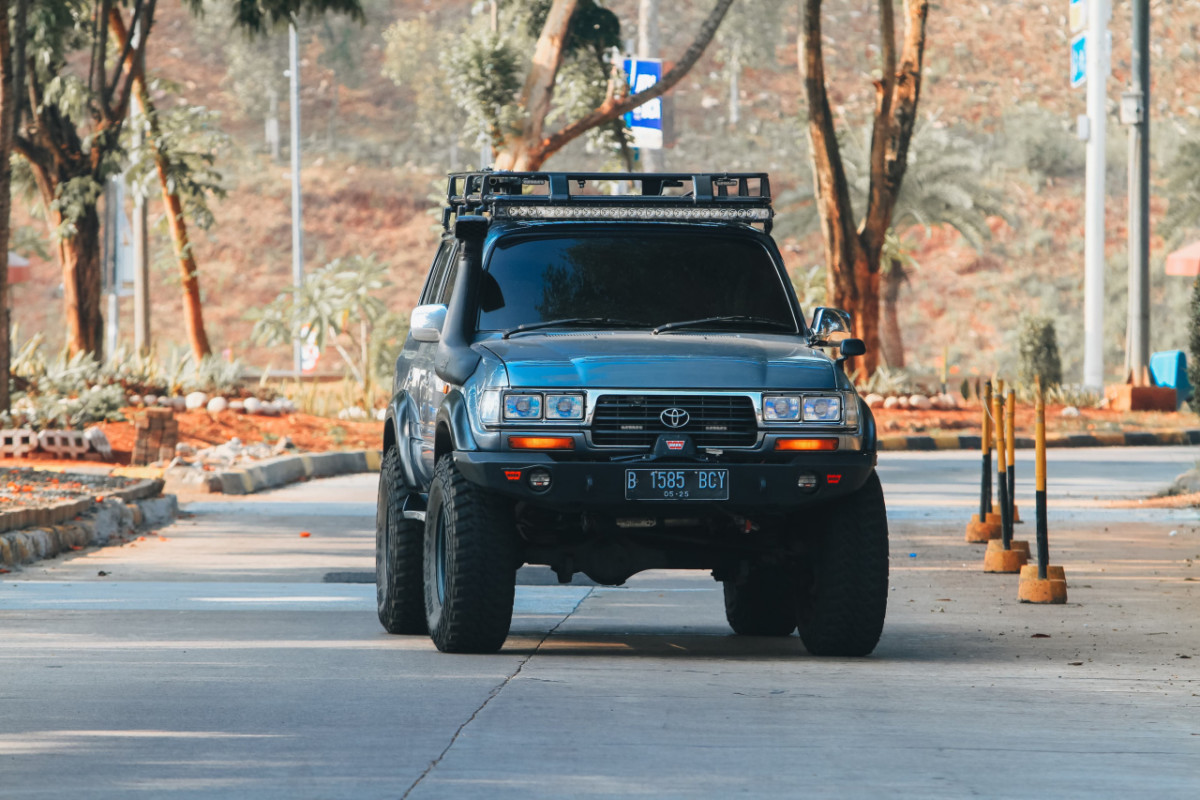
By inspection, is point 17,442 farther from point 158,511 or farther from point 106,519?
point 106,519

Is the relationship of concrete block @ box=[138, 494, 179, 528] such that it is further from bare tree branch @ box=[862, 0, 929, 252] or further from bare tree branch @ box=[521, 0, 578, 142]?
bare tree branch @ box=[862, 0, 929, 252]

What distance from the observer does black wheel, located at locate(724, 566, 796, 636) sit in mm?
10703

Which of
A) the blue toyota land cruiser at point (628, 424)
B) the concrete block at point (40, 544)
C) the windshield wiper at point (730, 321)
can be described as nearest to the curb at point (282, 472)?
the concrete block at point (40, 544)

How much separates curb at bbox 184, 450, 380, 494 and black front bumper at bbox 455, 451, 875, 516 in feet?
41.1

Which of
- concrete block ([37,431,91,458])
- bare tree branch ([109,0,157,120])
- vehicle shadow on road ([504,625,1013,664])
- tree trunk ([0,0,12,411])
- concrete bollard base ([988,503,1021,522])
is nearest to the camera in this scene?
vehicle shadow on road ([504,625,1013,664])

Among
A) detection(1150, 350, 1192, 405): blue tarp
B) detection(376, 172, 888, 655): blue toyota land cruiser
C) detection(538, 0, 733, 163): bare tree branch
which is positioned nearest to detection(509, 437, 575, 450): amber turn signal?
detection(376, 172, 888, 655): blue toyota land cruiser

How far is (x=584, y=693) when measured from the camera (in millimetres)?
8172

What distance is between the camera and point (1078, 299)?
77625 mm

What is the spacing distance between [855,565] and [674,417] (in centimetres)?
115

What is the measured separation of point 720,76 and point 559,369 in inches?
4179

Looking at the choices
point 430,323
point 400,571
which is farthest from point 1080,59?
point 430,323

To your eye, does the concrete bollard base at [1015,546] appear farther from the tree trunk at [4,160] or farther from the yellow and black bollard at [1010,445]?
the tree trunk at [4,160]

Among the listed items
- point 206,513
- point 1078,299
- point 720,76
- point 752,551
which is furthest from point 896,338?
point 720,76

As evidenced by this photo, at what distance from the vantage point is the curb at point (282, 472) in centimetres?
2123
